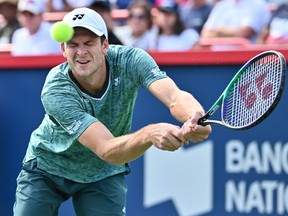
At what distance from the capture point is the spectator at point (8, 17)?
977 centimetres

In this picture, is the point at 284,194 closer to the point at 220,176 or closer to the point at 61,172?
the point at 220,176

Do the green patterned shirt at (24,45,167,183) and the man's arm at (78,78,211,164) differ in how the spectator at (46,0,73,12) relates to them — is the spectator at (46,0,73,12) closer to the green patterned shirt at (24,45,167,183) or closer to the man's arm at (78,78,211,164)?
the green patterned shirt at (24,45,167,183)

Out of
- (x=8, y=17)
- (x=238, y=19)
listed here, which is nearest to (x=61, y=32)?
(x=238, y=19)

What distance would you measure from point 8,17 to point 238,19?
313 centimetres

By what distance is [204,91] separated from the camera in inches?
262

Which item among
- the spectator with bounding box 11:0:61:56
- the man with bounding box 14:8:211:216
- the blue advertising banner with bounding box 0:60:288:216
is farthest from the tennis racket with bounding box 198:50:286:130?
the spectator with bounding box 11:0:61:56

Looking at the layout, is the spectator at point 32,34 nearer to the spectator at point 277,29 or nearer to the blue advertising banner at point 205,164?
the blue advertising banner at point 205,164

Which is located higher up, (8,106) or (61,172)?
(8,106)

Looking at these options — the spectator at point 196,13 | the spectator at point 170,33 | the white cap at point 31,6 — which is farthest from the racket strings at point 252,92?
the white cap at point 31,6

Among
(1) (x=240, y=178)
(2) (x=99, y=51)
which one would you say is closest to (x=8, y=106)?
(1) (x=240, y=178)

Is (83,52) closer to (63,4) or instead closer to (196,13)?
(196,13)

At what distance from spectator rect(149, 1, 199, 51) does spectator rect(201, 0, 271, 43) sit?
22 cm

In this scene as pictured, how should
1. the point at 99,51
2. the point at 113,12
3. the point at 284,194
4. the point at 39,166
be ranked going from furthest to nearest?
the point at 113,12 → the point at 284,194 → the point at 39,166 → the point at 99,51

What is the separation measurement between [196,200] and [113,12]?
157 inches
